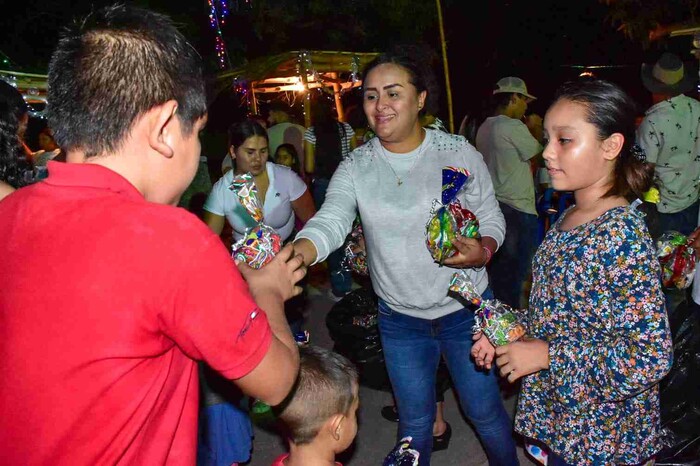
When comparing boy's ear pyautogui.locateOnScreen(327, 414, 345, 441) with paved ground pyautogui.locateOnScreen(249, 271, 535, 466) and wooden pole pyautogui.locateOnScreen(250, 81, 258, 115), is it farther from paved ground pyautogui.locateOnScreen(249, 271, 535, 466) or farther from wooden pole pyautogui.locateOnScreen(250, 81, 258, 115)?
wooden pole pyautogui.locateOnScreen(250, 81, 258, 115)

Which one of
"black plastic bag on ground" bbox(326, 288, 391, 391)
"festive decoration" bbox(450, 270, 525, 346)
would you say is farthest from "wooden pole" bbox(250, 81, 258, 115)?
"festive decoration" bbox(450, 270, 525, 346)

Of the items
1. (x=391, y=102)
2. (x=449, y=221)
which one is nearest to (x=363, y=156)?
(x=391, y=102)

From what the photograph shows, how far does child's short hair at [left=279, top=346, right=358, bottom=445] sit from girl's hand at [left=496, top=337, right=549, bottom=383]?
74 cm

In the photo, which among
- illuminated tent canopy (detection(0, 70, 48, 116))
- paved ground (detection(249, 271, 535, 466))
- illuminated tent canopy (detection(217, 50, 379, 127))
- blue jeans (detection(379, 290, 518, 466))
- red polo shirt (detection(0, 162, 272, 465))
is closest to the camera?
red polo shirt (detection(0, 162, 272, 465))

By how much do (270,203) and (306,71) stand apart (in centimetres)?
832

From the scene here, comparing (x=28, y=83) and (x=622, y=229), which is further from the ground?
(x=28, y=83)

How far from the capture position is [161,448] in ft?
4.61

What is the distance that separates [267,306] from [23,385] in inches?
25.6

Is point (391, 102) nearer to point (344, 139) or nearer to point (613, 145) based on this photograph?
point (613, 145)

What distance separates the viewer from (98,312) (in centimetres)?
118

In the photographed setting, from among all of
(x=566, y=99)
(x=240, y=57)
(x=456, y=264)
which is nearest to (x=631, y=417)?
(x=456, y=264)

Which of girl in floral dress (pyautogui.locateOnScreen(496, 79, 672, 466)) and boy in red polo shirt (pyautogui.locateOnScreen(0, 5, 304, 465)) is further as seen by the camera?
girl in floral dress (pyautogui.locateOnScreen(496, 79, 672, 466))

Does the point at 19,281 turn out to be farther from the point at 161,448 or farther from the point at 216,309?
the point at 161,448

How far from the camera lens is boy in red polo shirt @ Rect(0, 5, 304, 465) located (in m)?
1.18
